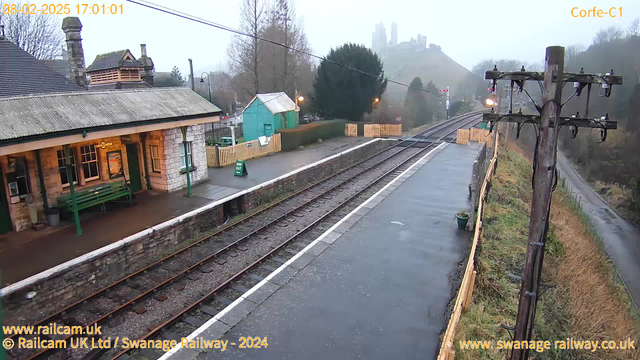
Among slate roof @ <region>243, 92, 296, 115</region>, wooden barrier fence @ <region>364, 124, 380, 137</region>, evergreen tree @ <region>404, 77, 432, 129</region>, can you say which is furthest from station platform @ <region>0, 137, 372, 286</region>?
evergreen tree @ <region>404, 77, 432, 129</region>

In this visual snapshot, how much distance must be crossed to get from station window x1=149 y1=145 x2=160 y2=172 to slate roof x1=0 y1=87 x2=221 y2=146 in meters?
1.76

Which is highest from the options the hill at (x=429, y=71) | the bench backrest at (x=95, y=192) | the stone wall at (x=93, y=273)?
the hill at (x=429, y=71)

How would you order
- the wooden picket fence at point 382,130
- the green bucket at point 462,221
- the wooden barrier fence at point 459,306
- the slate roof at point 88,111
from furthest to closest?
the wooden picket fence at point 382,130 → the green bucket at point 462,221 → the slate roof at point 88,111 → the wooden barrier fence at point 459,306

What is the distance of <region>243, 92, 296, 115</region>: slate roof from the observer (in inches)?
1083

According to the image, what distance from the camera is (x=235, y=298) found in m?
9.31

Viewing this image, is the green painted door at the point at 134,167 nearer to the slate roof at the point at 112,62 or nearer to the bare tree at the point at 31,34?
the slate roof at the point at 112,62

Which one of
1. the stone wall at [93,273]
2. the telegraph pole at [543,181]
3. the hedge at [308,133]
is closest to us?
the telegraph pole at [543,181]

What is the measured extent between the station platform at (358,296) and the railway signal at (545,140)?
2.44m

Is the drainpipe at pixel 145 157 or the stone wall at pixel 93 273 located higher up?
the drainpipe at pixel 145 157

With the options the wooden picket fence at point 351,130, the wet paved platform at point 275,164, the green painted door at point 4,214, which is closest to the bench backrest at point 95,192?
the green painted door at point 4,214

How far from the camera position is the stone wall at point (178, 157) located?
15344mm

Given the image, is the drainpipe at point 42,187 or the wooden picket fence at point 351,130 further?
the wooden picket fence at point 351,130

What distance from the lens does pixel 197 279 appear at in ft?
33.4

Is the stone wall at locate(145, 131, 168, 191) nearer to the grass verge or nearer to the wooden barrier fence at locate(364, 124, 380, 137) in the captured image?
the grass verge
